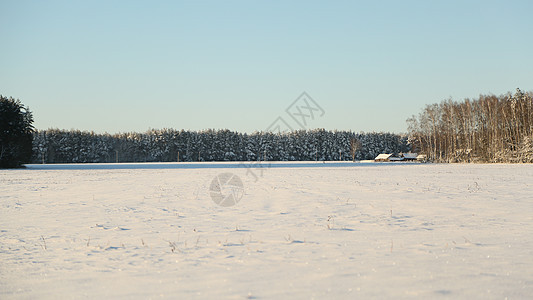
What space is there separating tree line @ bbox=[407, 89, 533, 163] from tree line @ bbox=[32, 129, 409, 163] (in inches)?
1069

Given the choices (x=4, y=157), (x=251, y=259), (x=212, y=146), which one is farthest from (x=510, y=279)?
(x=212, y=146)

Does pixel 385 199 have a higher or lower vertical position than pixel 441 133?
lower

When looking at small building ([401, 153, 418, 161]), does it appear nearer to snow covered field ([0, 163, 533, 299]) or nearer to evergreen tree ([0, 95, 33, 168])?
evergreen tree ([0, 95, 33, 168])

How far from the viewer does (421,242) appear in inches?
284

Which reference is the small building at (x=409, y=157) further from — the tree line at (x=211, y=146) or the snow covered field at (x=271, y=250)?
the snow covered field at (x=271, y=250)

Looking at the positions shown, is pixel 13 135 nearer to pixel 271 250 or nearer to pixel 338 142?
pixel 271 250

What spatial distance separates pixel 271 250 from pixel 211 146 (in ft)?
325

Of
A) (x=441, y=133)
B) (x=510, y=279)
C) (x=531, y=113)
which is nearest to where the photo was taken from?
(x=510, y=279)

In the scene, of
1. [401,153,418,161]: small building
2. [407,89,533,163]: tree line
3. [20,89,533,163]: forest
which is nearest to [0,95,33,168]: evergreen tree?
[20,89,533,163]: forest

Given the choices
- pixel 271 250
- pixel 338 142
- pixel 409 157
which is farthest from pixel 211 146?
pixel 271 250

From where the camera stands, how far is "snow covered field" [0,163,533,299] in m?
4.87

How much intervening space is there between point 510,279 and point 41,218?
36.2 feet

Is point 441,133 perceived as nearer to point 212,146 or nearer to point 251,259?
point 212,146

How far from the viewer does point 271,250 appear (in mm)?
6777
